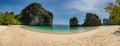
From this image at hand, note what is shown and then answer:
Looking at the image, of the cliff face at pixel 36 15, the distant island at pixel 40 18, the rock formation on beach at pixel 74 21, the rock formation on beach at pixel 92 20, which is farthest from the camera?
the cliff face at pixel 36 15

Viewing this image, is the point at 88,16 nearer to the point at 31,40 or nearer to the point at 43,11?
the point at 43,11

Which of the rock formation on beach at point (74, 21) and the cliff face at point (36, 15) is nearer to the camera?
the rock formation on beach at point (74, 21)

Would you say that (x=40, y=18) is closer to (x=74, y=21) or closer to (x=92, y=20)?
(x=74, y=21)

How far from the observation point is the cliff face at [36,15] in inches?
2840

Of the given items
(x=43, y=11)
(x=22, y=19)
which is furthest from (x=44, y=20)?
(x=22, y=19)

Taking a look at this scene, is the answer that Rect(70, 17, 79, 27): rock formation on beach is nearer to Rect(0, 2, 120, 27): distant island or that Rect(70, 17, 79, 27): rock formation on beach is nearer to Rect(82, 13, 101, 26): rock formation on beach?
Rect(0, 2, 120, 27): distant island

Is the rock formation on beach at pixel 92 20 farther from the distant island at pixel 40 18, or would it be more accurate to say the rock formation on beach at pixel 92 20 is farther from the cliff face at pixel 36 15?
the cliff face at pixel 36 15

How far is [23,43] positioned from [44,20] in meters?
66.6

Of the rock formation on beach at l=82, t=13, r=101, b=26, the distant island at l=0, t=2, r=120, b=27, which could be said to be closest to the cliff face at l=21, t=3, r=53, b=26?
the distant island at l=0, t=2, r=120, b=27

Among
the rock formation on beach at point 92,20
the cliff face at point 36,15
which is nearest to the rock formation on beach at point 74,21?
the rock formation on beach at point 92,20

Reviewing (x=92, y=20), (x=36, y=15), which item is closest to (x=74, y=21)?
(x=92, y=20)

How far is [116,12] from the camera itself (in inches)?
747

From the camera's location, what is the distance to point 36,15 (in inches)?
2953

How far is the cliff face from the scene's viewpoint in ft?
237
